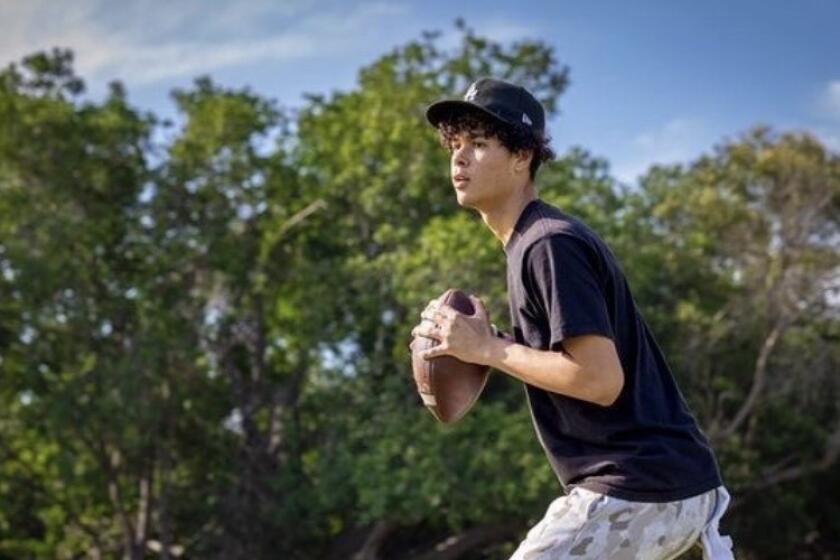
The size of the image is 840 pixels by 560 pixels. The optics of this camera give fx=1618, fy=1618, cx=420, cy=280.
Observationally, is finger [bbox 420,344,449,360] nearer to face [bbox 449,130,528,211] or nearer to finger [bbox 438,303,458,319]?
finger [bbox 438,303,458,319]

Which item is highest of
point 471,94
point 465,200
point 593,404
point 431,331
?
point 471,94

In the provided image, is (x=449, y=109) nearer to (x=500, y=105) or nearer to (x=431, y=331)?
(x=500, y=105)

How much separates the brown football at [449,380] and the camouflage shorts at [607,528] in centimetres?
42

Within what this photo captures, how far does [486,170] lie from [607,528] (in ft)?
2.82

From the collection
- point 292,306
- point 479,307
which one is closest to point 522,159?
point 479,307

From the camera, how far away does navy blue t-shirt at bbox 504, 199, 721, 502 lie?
3477 mm

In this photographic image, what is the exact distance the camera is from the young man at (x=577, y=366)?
3.48m

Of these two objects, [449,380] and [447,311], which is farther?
[449,380]

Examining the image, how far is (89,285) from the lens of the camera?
25.2 meters

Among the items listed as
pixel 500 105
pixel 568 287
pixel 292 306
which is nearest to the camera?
pixel 568 287

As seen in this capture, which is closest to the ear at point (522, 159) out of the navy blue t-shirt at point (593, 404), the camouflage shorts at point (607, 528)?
the navy blue t-shirt at point (593, 404)

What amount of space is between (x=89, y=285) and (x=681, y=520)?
879 inches

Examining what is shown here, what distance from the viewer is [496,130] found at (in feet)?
12.2

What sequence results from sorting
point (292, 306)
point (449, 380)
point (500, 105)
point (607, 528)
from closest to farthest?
point (607, 528), point (500, 105), point (449, 380), point (292, 306)
